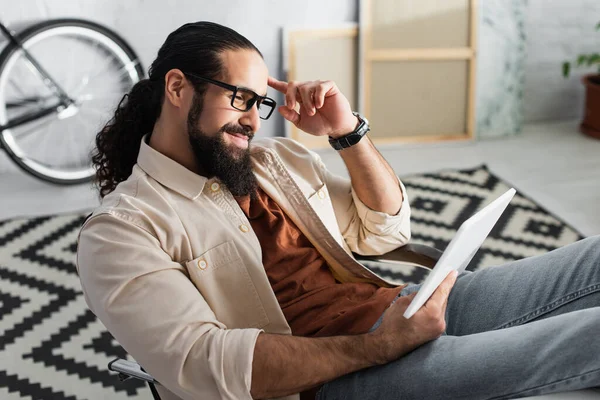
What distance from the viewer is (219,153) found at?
69.2 inches

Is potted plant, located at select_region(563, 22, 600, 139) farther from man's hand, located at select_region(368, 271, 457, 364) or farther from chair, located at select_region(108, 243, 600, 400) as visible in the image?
man's hand, located at select_region(368, 271, 457, 364)

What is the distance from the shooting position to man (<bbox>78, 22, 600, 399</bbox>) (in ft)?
4.84

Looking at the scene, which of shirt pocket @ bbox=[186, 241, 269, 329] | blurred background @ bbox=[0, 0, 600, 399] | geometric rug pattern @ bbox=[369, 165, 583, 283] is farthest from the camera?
blurred background @ bbox=[0, 0, 600, 399]

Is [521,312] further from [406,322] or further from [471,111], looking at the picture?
[471,111]

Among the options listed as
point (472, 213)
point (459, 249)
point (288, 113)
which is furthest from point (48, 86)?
point (459, 249)

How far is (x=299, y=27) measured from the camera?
4047mm

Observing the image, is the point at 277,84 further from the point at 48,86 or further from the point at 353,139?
the point at 48,86

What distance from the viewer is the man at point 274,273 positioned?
1476mm

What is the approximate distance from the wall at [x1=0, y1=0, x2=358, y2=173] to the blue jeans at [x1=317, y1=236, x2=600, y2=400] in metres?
2.52

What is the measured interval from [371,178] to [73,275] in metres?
1.57

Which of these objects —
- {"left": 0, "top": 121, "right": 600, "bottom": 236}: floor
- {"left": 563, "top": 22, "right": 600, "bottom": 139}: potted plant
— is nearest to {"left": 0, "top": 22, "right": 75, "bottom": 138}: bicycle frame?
{"left": 0, "top": 121, "right": 600, "bottom": 236}: floor

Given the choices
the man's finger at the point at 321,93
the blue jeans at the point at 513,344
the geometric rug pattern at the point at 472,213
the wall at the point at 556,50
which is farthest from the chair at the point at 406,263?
the wall at the point at 556,50

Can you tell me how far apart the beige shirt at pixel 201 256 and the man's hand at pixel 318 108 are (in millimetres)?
117

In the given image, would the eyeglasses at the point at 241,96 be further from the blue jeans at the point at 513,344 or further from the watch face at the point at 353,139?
the blue jeans at the point at 513,344
